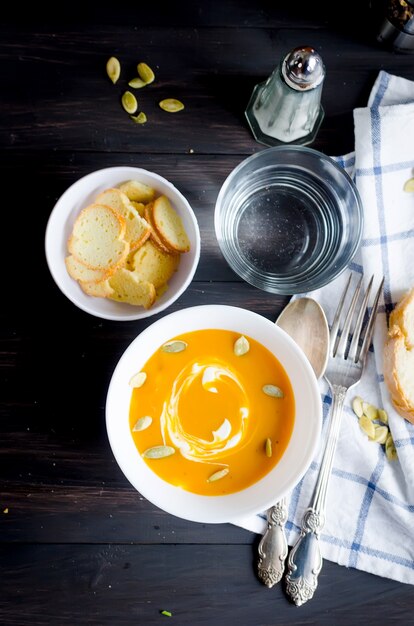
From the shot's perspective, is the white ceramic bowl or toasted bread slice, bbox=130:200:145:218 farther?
toasted bread slice, bbox=130:200:145:218

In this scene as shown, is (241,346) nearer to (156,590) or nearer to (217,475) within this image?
(217,475)

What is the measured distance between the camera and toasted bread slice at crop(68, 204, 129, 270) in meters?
1.35

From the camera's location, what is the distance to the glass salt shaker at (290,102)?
1291mm

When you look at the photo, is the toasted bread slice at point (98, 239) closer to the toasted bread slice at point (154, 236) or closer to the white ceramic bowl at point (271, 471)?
the toasted bread slice at point (154, 236)

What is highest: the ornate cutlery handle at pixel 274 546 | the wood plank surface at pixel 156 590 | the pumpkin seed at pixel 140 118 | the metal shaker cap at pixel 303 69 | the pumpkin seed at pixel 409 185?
the metal shaker cap at pixel 303 69

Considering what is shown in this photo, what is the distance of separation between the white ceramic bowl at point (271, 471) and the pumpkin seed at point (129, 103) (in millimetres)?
485

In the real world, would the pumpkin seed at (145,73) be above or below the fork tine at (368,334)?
above

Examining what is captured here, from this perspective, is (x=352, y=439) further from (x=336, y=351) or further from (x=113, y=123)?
(x=113, y=123)

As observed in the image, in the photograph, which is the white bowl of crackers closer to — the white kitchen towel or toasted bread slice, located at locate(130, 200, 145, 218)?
toasted bread slice, located at locate(130, 200, 145, 218)

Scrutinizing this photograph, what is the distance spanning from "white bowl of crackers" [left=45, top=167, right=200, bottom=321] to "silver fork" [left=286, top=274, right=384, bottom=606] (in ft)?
1.16

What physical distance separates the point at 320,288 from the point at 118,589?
30.6 inches

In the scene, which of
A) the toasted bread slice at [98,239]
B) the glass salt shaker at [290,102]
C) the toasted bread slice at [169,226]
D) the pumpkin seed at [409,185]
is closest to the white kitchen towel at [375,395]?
the pumpkin seed at [409,185]

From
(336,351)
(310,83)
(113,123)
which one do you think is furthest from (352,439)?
(113,123)

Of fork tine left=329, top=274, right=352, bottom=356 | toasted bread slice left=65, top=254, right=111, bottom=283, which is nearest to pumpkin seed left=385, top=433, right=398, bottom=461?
fork tine left=329, top=274, right=352, bottom=356
